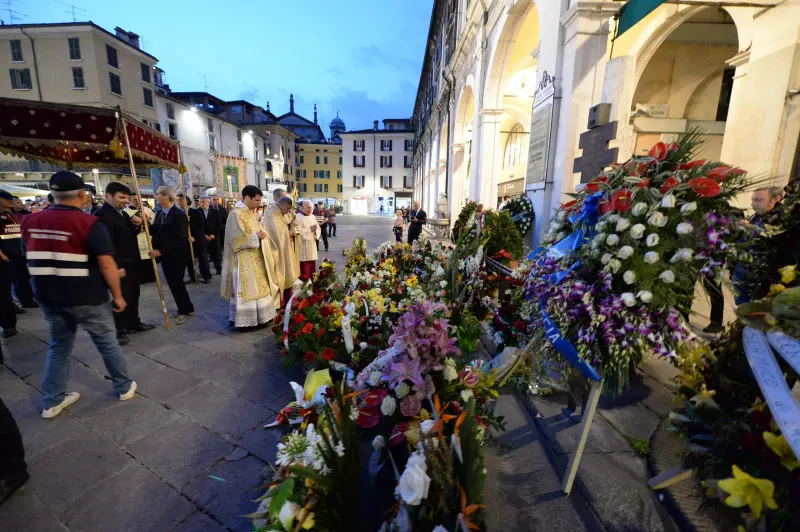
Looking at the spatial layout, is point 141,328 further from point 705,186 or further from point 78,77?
point 78,77

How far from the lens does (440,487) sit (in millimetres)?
1464

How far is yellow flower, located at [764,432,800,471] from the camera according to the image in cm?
119

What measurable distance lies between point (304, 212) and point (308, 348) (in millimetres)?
3988

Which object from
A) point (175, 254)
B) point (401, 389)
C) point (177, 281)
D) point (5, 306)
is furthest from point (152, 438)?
point (5, 306)

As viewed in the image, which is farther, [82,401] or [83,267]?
[82,401]

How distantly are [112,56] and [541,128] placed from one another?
33131mm

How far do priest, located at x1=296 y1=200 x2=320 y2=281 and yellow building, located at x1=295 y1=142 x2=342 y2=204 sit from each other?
51.0 meters

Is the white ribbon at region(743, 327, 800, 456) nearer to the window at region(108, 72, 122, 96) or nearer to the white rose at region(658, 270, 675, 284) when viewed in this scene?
the white rose at region(658, 270, 675, 284)

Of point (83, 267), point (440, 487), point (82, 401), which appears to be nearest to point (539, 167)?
point (440, 487)

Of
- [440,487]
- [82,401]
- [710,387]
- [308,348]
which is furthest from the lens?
[308,348]

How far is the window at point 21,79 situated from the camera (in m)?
24.9

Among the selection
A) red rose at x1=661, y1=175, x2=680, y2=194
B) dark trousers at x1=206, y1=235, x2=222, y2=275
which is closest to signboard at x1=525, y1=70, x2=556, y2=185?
red rose at x1=661, y1=175, x2=680, y2=194

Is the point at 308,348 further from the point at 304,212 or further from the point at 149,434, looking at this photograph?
the point at 304,212

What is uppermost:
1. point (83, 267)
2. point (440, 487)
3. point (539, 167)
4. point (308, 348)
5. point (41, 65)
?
point (41, 65)
